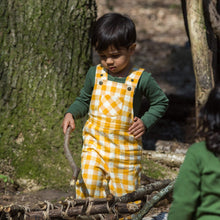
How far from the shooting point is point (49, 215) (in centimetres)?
257

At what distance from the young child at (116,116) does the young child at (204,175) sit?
1249mm

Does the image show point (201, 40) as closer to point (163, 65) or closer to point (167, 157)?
point (167, 157)

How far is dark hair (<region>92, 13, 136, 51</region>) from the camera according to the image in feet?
9.59

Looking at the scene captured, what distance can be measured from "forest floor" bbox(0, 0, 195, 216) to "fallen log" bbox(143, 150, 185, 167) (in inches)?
7.7

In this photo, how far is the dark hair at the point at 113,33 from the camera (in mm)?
2922

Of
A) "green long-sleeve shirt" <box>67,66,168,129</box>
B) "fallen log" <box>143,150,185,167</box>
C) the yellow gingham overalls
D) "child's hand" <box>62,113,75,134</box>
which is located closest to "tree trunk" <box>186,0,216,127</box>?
"fallen log" <box>143,150,185,167</box>

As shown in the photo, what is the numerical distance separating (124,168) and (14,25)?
1931mm

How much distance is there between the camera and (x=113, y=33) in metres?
2.93

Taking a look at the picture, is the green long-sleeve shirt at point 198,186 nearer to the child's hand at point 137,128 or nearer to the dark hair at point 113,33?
the child's hand at point 137,128

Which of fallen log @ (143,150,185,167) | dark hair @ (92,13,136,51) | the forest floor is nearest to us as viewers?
dark hair @ (92,13,136,51)

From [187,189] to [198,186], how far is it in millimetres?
53

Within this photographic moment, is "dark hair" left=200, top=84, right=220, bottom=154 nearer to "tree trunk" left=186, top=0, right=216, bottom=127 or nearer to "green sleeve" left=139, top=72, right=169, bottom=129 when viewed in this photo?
"green sleeve" left=139, top=72, right=169, bottom=129

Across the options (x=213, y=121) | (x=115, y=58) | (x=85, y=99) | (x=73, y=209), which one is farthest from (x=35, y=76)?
(x=213, y=121)

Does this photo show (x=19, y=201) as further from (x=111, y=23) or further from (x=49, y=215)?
(x=111, y=23)
